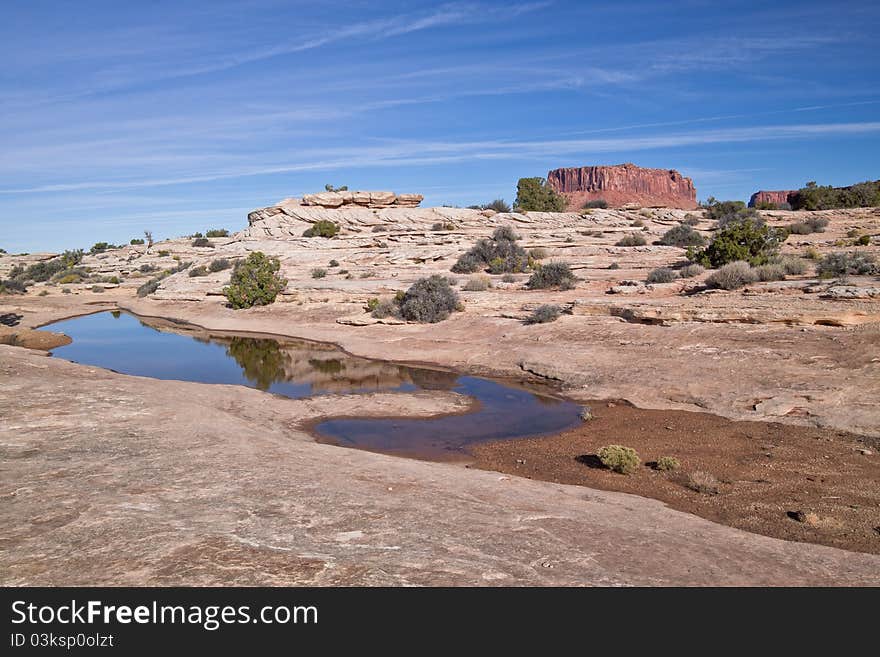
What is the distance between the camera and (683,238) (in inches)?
1385

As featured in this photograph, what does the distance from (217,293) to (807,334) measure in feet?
102

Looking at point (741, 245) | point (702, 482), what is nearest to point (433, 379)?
point (702, 482)

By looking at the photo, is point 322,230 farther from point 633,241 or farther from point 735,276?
point 735,276

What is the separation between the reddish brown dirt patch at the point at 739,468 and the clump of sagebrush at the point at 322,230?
4053cm

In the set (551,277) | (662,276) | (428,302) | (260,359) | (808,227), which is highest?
(808,227)

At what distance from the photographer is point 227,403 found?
13.0m

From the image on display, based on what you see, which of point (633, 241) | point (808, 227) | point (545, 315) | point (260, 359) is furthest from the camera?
point (633, 241)

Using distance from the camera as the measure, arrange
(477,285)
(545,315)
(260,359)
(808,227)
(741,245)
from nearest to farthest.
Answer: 1. (545,315)
2. (260,359)
3. (741,245)
4. (477,285)
5. (808,227)

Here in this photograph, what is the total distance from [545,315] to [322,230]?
110ft

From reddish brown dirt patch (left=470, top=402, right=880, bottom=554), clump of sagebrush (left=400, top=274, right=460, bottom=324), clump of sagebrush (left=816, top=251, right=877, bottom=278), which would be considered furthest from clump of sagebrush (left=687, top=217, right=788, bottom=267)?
reddish brown dirt patch (left=470, top=402, right=880, bottom=554)

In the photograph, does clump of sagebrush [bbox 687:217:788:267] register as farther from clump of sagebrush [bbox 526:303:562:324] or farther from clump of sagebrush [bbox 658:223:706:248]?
clump of sagebrush [bbox 658:223:706:248]

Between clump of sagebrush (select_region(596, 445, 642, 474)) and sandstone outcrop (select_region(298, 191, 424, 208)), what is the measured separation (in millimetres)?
51010

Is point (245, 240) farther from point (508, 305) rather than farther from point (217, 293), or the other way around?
point (508, 305)

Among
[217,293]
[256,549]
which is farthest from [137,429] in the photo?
[217,293]
